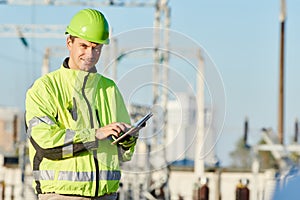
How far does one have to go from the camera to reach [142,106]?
20.5ft

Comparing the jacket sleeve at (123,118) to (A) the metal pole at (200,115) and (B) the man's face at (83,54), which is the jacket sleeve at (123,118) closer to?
(B) the man's face at (83,54)

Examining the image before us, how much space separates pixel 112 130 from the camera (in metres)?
4.58

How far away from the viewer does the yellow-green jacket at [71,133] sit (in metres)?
4.75

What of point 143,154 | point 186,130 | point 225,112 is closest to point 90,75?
point 225,112

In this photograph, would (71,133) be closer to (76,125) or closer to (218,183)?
(76,125)

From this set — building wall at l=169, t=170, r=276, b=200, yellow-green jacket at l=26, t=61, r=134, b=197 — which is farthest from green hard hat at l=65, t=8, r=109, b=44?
building wall at l=169, t=170, r=276, b=200

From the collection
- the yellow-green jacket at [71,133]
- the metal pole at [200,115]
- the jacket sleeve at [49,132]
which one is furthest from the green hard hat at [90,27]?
the metal pole at [200,115]

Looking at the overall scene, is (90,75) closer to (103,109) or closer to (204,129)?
(103,109)

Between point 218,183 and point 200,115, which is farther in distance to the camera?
point 218,183

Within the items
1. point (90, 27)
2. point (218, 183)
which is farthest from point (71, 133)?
point (218, 183)

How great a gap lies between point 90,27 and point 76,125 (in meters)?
0.43

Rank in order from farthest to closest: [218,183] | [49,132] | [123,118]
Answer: [218,183] → [123,118] → [49,132]

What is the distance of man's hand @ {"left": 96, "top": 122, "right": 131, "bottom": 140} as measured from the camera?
4.57 meters

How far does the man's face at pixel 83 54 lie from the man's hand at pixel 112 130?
1.02 ft
